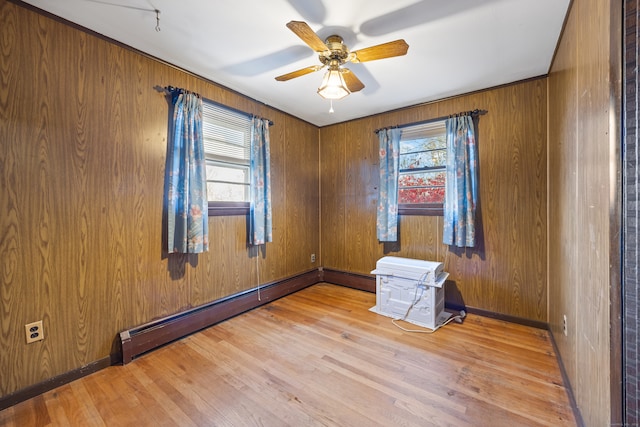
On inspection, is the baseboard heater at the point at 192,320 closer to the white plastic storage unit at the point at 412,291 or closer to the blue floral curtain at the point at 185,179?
the blue floral curtain at the point at 185,179

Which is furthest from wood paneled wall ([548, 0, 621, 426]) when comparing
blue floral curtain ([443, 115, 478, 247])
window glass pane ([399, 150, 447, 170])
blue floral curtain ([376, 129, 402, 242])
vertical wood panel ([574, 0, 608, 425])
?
blue floral curtain ([376, 129, 402, 242])

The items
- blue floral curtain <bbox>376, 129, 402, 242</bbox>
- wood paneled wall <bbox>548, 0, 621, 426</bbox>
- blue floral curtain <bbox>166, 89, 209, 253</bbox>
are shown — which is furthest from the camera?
blue floral curtain <bbox>376, 129, 402, 242</bbox>

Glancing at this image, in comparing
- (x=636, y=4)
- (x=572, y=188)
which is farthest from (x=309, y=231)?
(x=636, y=4)

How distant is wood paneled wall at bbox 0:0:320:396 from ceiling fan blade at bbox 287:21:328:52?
1419 millimetres

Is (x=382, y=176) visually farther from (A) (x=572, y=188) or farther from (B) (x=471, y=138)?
(A) (x=572, y=188)

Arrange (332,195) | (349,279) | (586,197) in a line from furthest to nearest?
1. (332,195)
2. (349,279)
3. (586,197)

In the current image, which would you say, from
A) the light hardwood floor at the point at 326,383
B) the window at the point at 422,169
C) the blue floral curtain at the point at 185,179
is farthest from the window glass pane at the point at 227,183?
the window at the point at 422,169

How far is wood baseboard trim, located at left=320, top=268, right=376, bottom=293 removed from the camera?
3531 millimetres

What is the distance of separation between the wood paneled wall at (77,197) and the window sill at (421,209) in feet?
8.04

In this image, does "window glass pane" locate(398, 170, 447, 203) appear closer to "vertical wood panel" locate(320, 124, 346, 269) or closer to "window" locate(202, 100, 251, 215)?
"vertical wood panel" locate(320, 124, 346, 269)

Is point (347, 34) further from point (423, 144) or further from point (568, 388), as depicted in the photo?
point (568, 388)

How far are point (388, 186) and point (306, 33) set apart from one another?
210 cm

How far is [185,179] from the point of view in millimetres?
2258

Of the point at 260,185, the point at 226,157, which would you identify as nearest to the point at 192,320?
the point at 260,185
